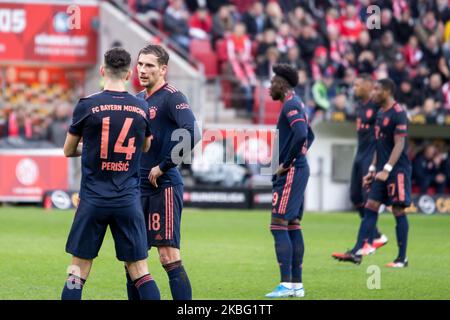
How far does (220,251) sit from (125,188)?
22.6ft

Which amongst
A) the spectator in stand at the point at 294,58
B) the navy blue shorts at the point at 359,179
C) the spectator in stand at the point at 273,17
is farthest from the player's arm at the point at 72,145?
the spectator in stand at the point at 273,17

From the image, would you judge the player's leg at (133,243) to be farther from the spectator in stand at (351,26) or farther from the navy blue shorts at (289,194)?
the spectator in stand at (351,26)

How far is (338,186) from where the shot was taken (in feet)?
86.1

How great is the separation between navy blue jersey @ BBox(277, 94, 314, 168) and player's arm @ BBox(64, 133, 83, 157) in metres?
2.98

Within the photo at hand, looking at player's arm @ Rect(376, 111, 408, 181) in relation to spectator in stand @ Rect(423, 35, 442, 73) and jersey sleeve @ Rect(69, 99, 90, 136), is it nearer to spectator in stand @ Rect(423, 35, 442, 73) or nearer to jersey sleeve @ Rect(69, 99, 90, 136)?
jersey sleeve @ Rect(69, 99, 90, 136)

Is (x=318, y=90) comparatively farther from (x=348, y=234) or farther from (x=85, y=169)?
(x=85, y=169)

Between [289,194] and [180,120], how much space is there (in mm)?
2275

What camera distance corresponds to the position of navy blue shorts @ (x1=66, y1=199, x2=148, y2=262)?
8359mm

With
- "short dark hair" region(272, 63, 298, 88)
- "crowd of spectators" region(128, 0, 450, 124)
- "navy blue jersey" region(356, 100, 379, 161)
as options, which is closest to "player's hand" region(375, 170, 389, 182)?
"navy blue jersey" region(356, 100, 379, 161)

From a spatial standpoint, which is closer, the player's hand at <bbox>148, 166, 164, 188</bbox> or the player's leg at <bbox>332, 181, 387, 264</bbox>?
the player's hand at <bbox>148, 166, 164, 188</bbox>

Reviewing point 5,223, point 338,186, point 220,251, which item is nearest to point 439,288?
point 220,251

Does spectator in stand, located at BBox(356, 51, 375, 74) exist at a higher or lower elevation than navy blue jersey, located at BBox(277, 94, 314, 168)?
higher

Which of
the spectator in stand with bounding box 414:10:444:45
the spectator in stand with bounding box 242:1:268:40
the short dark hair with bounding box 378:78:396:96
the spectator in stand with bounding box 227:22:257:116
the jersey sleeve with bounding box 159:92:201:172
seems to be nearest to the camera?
the jersey sleeve with bounding box 159:92:201:172

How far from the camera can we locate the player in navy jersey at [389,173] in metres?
13.7
